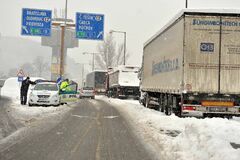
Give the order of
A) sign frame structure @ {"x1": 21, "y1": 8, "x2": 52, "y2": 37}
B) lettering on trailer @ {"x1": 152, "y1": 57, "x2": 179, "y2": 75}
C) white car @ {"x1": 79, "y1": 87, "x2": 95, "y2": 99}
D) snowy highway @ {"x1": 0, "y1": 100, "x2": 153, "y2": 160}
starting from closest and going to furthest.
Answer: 1. snowy highway @ {"x1": 0, "y1": 100, "x2": 153, "y2": 160}
2. lettering on trailer @ {"x1": 152, "y1": 57, "x2": 179, "y2": 75}
3. sign frame structure @ {"x1": 21, "y1": 8, "x2": 52, "y2": 37}
4. white car @ {"x1": 79, "y1": 87, "x2": 95, "y2": 99}

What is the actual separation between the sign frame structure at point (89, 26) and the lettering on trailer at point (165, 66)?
16579 millimetres

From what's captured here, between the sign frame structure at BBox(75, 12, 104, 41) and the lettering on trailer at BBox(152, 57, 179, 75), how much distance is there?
16579mm

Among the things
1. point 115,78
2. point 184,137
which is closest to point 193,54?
point 184,137

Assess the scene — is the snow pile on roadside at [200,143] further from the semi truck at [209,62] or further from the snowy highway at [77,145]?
the semi truck at [209,62]

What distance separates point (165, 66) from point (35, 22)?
21622mm

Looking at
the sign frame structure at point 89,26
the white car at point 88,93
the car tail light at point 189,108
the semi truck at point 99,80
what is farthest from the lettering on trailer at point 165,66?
the semi truck at point 99,80

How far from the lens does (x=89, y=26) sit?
39812 mm

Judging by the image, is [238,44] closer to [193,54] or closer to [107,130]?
[193,54]

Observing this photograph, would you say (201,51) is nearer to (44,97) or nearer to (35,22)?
(44,97)

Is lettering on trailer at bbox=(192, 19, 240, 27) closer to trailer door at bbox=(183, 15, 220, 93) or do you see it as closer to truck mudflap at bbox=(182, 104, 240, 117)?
trailer door at bbox=(183, 15, 220, 93)

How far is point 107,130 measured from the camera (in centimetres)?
1345

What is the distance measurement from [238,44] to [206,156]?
8729mm

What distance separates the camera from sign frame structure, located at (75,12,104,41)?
3966cm

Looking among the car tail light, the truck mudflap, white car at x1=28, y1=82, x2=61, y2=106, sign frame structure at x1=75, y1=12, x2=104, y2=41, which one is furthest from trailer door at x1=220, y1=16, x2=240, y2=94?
sign frame structure at x1=75, y1=12, x2=104, y2=41
